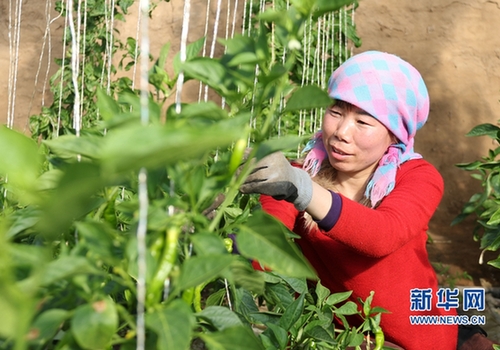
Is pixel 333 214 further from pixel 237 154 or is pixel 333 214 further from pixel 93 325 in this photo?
pixel 93 325

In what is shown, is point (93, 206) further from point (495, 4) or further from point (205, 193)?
point (495, 4)

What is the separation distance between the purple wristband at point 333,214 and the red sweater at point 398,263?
0.18 metres

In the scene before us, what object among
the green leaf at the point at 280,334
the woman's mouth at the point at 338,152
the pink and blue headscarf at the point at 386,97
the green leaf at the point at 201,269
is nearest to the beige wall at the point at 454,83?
the pink and blue headscarf at the point at 386,97

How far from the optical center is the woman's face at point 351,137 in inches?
55.0

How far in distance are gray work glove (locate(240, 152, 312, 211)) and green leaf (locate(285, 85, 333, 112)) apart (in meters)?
0.29

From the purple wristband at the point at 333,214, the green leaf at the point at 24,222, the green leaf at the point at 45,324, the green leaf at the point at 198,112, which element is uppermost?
the green leaf at the point at 198,112

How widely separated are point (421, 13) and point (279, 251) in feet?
10.2

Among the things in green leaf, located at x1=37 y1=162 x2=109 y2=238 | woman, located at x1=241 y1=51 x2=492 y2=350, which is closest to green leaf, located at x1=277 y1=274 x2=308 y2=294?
woman, located at x1=241 y1=51 x2=492 y2=350

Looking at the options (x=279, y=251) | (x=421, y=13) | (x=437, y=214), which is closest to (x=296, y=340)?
(x=279, y=251)

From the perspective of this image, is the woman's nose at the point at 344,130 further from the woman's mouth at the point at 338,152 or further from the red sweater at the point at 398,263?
the red sweater at the point at 398,263

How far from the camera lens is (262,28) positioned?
1.72 feet

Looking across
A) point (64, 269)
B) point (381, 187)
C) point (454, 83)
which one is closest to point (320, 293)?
point (381, 187)

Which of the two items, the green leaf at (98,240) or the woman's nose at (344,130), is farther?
the woman's nose at (344,130)

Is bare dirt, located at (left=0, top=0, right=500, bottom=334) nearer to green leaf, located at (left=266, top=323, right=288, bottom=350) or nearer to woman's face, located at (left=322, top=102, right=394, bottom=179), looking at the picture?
woman's face, located at (left=322, top=102, right=394, bottom=179)
